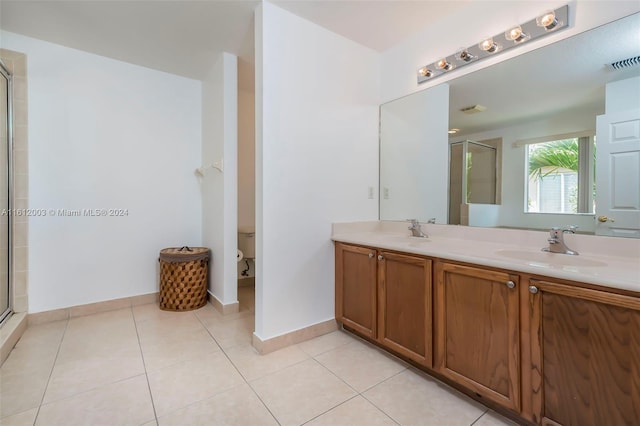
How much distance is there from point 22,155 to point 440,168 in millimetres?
3288

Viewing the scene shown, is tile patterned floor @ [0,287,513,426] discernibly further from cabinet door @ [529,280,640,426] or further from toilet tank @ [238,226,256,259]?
toilet tank @ [238,226,256,259]

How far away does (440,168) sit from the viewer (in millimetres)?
2156

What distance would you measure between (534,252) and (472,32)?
145 centimetres

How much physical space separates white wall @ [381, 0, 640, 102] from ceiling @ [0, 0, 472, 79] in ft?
0.28

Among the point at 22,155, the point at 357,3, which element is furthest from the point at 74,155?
the point at 357,3

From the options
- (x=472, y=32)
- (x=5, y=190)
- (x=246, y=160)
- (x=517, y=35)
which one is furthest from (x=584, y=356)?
(x=5, y=190)

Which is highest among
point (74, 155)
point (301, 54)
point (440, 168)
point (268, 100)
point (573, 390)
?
point (301, 54)

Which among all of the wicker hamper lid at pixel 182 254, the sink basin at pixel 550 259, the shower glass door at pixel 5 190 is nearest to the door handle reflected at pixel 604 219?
the sink basin at pixel 550 259

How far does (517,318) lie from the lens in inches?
47.3

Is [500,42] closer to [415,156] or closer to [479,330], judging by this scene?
[415,156]

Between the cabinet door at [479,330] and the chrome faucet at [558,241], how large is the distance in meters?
0.46

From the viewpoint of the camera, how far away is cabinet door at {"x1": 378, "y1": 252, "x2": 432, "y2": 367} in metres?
1.55

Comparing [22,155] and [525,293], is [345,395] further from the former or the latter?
[22,155]

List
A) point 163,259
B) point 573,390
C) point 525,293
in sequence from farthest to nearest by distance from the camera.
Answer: point 163,259, point 525,293, point 573,390
